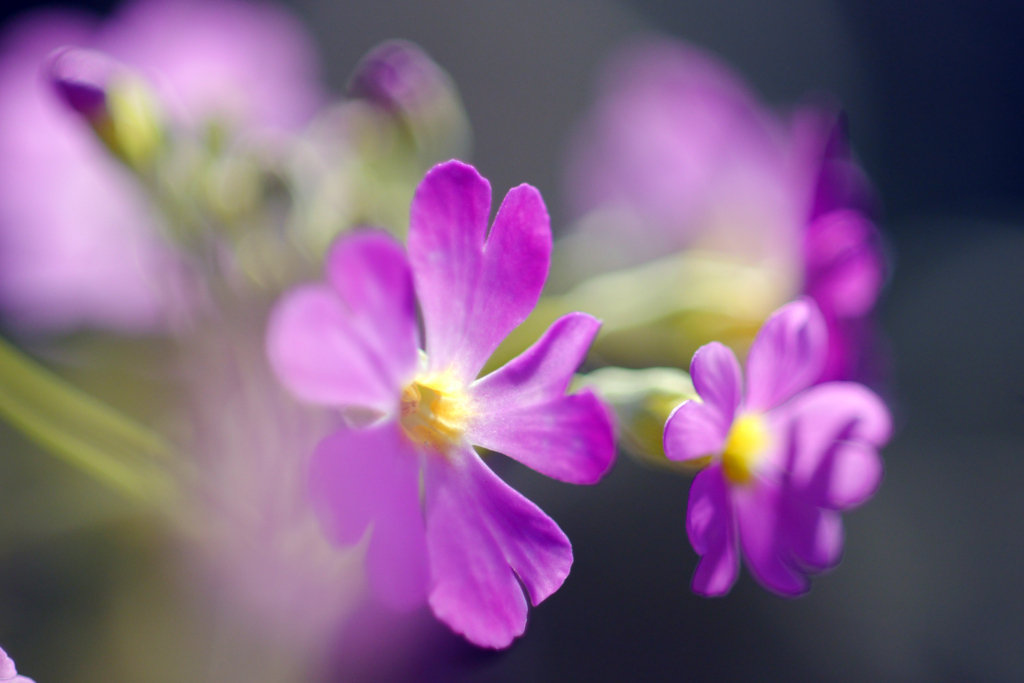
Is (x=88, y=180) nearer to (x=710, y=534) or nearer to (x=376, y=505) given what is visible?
(x=376, y=505)

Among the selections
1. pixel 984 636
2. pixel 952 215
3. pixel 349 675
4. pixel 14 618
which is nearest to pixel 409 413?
pixel 349 675

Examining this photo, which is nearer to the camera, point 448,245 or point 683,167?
point 448,245

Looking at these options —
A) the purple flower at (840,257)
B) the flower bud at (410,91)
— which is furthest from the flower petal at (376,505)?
the flower bud at (410,91)

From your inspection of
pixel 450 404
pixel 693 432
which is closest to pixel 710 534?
pixel 693 432

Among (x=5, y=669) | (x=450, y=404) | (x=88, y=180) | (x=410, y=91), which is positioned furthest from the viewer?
(x=88, y=180)

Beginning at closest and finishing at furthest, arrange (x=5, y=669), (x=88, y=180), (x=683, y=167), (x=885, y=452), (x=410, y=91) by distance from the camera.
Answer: (x=5, y=669) → (x=410, y=91) → (x=88, y=180) → (x=683, y=167) → (x=885, y=452)

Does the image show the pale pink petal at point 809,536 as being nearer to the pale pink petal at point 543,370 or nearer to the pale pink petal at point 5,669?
the pale pink petal at point 543,370

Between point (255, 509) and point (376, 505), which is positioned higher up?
point (376, 505)
